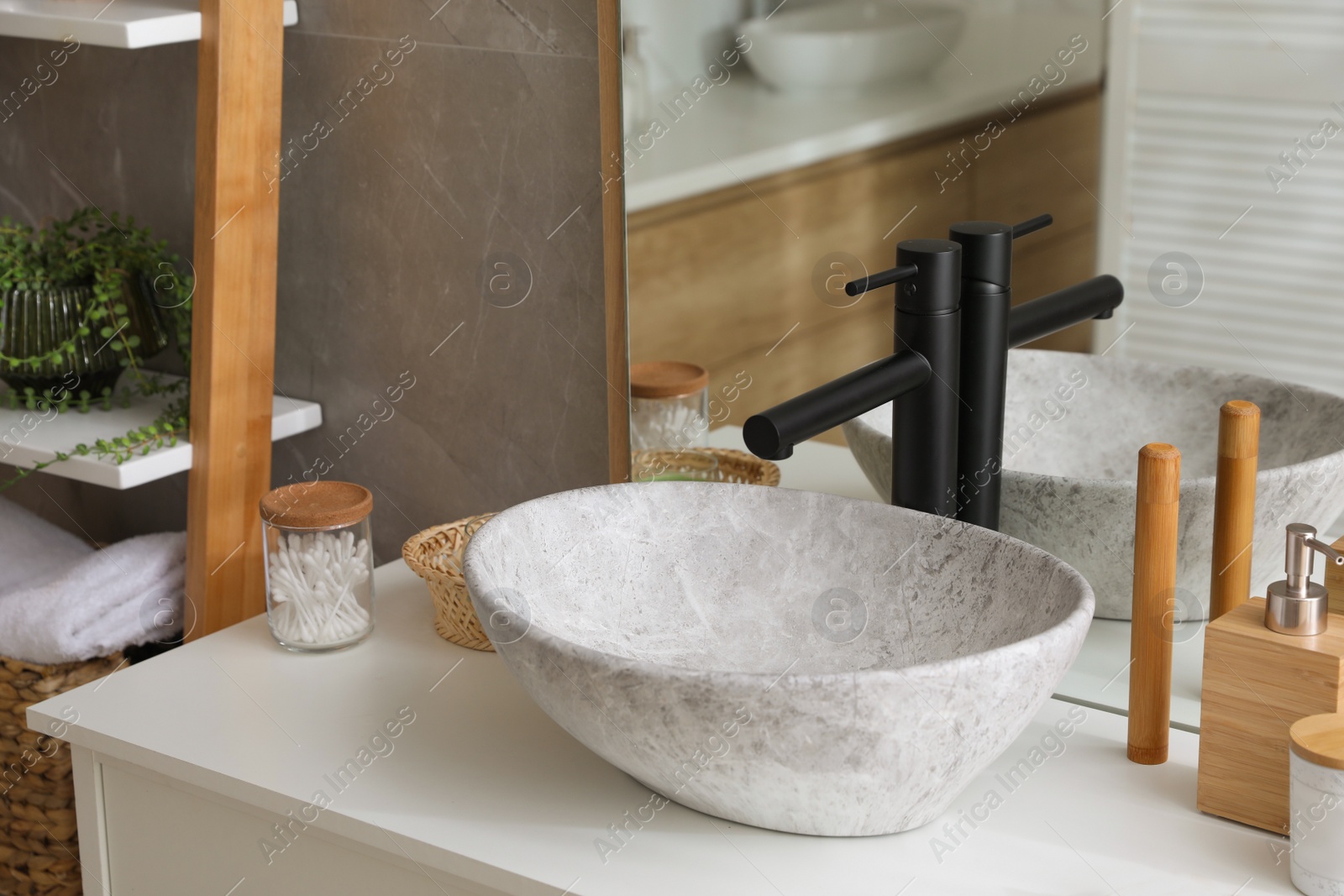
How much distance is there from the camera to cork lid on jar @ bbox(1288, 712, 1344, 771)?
0.66 m

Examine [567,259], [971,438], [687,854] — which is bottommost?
[687,854]

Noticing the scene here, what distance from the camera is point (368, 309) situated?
4.48ft

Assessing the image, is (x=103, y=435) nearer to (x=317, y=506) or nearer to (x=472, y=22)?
(x=317, y=506)

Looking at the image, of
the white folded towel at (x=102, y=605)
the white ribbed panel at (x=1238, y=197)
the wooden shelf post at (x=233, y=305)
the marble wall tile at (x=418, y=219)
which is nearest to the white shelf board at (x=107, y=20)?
the wooden shelf post at (x=233, y=305)

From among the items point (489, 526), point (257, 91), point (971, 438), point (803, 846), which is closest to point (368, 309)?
point (257, 91)

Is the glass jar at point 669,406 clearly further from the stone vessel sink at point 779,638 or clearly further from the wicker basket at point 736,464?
the stone vessel sink at point 779,638

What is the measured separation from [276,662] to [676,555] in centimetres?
35

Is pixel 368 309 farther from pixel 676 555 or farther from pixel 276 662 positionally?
pixel 676 555

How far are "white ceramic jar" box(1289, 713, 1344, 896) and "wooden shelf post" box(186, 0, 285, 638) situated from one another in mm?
982

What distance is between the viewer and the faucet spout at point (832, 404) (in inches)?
31.0

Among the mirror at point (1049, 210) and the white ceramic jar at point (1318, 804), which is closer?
the white ceramic jar at point (1318, 804)

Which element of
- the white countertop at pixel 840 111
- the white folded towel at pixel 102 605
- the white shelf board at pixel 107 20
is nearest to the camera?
the white countertop at pixel 840 111

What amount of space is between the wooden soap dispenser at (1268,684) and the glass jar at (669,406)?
1.67 feet

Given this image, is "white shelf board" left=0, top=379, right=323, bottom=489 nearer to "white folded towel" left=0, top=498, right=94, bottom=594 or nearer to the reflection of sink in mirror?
"white folded towel" left=0, top=498, right=94, bottom=594
